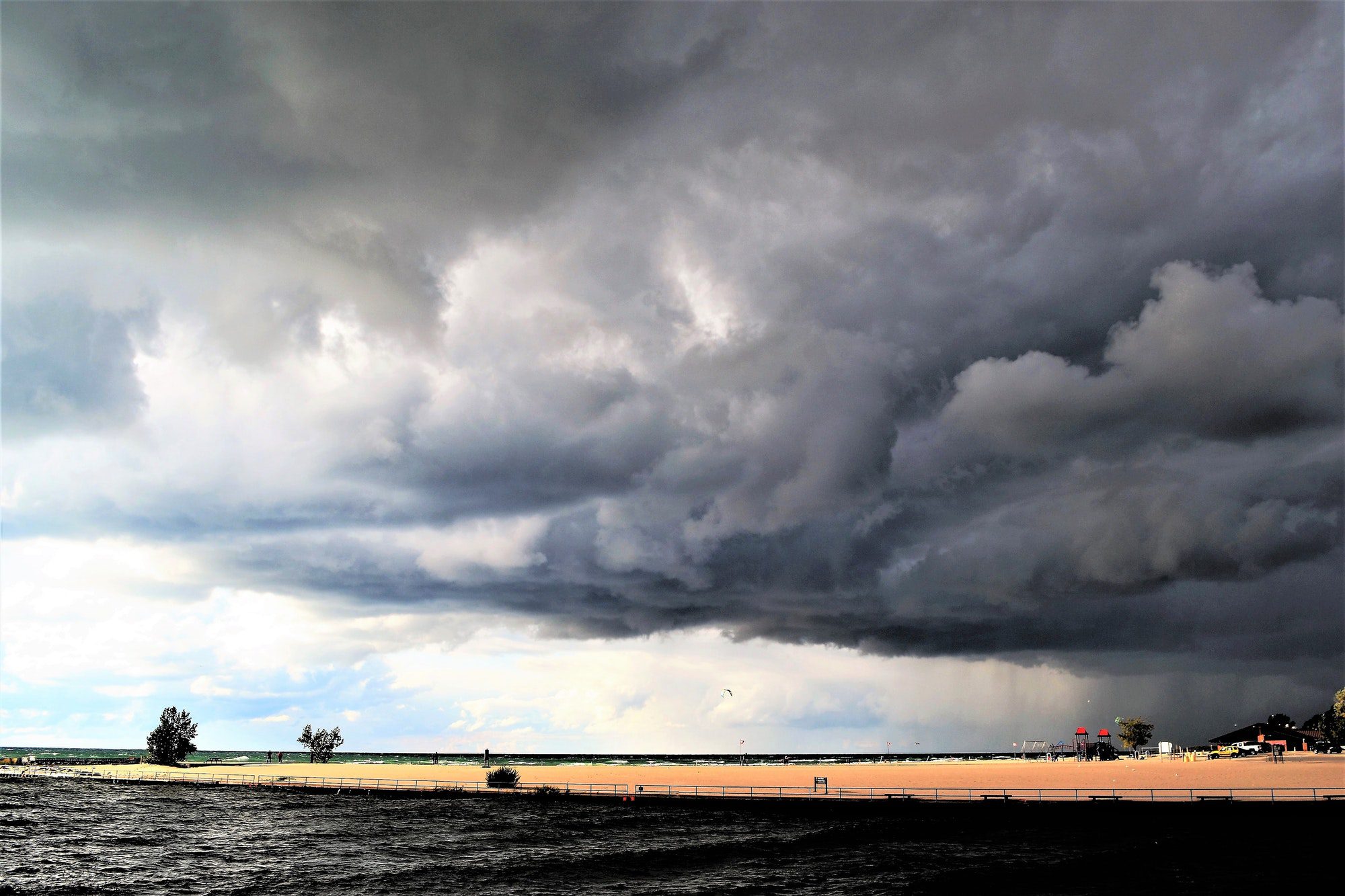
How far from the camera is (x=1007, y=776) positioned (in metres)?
161

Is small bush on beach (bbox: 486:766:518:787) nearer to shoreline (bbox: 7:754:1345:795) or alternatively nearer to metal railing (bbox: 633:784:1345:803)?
shoreline (bbox: 7:754:1345:795)

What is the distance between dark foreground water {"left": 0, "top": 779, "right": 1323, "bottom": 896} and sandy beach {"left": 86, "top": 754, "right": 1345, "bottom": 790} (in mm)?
29561

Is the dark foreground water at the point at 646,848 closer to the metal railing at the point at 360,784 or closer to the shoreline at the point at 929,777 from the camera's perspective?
the metal railing at the point at 360,784

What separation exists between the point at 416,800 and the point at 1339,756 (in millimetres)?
200860

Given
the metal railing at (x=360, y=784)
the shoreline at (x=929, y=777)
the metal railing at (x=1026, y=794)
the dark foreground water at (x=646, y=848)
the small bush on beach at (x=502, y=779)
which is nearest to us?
the dark foreground water at (x=646, y=848)

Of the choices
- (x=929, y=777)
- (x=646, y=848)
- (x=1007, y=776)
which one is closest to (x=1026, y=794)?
(x=1007, y=776)

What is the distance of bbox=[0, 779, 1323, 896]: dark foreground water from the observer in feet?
211

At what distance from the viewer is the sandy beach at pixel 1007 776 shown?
130 metres

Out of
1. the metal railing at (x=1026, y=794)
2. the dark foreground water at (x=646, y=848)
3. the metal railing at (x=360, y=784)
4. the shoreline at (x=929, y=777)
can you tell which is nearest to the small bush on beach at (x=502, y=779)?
the metal railing at (x=360, y=784)

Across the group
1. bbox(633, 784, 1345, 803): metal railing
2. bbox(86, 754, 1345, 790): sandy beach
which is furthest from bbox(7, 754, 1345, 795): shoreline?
bbox(633, 784, 1345, 803): metal railing

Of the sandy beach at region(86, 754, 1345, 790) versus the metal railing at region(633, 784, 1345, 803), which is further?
the sandy beach at region(86, 754, 1345, 790)

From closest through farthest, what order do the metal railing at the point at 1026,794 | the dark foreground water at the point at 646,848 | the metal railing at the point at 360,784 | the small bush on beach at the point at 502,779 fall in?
the dark foreground water at the point at 646,848, the metal railing at the point at 1026,794, the metal railing at the point at 360,784, the small bush on beach at the point at 502,779

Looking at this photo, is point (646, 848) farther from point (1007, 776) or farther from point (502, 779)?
point (1007, 776)

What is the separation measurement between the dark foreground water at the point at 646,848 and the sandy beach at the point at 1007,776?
2956 cm
